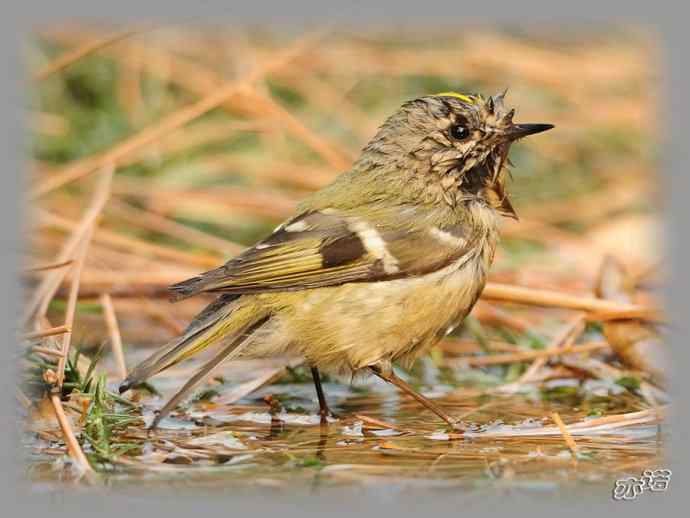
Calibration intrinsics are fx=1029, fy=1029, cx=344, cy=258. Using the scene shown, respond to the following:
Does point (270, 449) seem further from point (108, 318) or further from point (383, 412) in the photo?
point (108, 318)

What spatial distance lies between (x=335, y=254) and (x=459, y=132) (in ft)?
2.18

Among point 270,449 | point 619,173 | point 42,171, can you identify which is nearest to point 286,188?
point 42,171

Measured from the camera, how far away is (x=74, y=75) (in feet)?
20.4

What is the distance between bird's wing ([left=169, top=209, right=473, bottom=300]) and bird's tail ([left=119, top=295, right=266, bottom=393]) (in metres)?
0.10

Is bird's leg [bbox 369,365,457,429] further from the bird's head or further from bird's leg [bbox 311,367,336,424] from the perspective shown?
the bird's head

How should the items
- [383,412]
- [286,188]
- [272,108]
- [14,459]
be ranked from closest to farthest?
[14,459] → [383,412] → [272,108] → [286,188]

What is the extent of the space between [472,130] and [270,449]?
1.31 meters

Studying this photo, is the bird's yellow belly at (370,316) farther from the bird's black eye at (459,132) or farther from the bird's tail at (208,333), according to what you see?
the bird's black eye at (459,132)

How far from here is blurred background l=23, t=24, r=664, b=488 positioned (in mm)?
4105

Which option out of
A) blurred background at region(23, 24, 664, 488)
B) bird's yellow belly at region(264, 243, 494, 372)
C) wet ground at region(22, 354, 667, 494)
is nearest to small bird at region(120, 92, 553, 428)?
bird's yellow belly at region(264, 243, 494, 372)

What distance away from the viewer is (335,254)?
10.6ft

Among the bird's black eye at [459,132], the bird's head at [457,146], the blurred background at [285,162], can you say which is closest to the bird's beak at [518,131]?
the bird's head at [457,146]

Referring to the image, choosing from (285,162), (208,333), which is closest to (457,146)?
(208,333)

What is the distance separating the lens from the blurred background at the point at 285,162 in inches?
162
